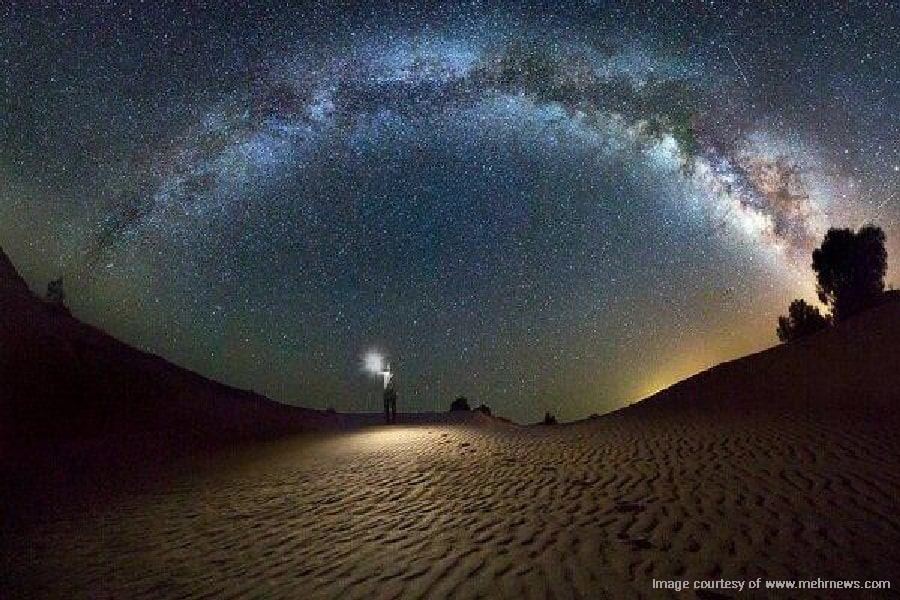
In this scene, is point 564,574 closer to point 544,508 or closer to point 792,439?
point 544,508

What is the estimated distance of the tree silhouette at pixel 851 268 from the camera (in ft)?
123

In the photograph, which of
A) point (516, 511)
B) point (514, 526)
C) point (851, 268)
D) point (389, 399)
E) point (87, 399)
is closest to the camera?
point (514, 526)

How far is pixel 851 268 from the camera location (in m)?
38.2

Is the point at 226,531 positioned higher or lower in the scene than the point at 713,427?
lower

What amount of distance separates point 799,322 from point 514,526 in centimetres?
4715

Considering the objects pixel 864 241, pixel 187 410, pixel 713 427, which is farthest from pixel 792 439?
pixel 864 241

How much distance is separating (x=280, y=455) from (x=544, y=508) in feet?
40.2

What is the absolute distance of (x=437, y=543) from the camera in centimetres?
695

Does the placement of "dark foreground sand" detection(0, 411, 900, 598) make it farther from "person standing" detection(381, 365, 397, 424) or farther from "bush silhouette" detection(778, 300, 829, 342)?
"bush silhouette" detection(778, 300, 829, 342)

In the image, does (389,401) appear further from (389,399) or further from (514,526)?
(514,526)

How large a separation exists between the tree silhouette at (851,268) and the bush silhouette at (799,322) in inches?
82.7

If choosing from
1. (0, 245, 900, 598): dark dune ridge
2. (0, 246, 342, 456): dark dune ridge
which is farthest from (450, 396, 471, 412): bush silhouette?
(0, 245, 900, 598): dark dune ridge

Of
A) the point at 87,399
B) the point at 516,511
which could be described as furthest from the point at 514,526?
the point at 87,399

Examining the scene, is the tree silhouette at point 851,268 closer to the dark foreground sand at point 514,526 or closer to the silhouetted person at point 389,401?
the dark foreground sand at point 514,526
